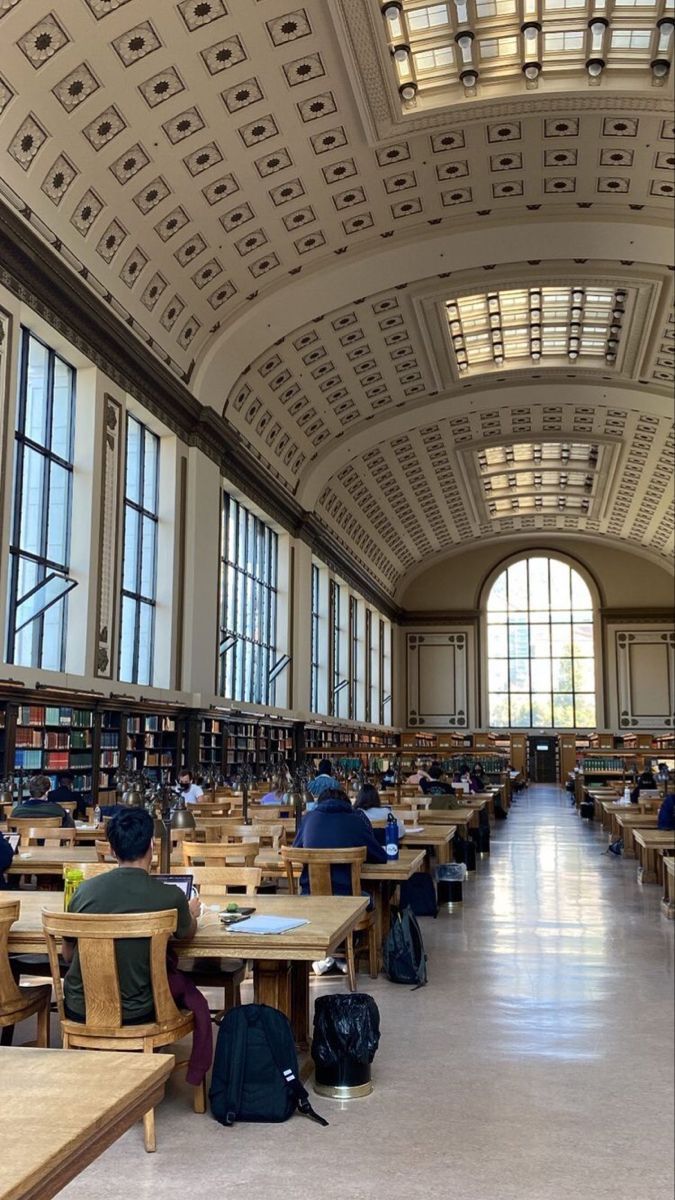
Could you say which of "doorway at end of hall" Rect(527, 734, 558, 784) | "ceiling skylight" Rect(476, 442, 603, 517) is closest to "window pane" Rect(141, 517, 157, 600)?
"ceiling skylight" Rect(476, 442, 603, 517)

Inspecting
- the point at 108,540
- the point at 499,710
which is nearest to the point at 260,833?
the point at 108,540

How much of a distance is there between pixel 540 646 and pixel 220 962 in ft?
119

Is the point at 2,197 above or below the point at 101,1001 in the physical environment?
above

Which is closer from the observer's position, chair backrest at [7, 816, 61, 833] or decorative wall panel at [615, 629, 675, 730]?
chair backrest at [7, 816, 61, 833]

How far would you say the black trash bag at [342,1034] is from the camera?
4.18 meters

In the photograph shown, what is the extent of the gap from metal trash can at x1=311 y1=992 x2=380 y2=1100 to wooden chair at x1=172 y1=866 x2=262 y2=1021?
1.30 feet

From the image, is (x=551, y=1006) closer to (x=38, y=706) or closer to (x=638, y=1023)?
(x=638, y=1023)

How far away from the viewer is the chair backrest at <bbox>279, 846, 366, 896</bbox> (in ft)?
19.2

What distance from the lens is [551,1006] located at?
5.65 metres

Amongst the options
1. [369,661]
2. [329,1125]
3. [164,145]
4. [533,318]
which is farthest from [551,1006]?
[369,661]

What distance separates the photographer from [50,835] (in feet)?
23.9

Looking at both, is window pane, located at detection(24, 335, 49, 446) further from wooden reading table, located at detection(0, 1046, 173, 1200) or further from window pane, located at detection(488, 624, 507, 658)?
window pane, located at detection(488, 624, 507, 658)

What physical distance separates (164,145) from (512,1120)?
38.8 ft

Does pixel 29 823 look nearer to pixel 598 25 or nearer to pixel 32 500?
pixel 32 500
